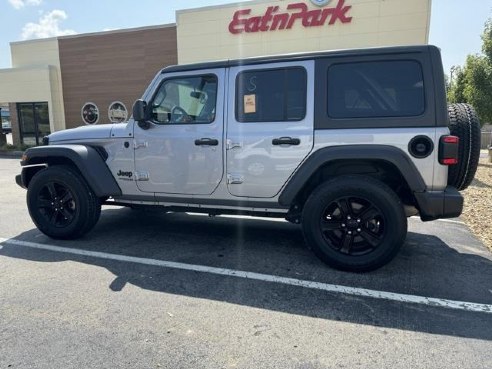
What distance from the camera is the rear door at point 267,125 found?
148 inches

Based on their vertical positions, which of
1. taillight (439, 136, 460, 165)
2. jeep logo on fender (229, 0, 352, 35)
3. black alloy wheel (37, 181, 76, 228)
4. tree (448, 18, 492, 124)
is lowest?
black alloy wheel (37, 181, 76, 228)

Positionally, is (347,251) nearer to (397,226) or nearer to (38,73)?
(397,226)

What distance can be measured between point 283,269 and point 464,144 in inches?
84.5

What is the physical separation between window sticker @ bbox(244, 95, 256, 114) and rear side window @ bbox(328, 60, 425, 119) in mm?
798

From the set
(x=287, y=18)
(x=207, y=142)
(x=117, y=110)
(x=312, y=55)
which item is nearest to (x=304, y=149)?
(x=312, y=55)

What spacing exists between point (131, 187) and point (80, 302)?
1718 mm

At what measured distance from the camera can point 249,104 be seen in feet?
13.0

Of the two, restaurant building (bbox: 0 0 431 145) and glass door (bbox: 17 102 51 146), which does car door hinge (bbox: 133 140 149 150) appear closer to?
restaurant building (bbox: 0 0 431 145)

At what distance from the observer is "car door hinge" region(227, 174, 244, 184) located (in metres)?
4.04

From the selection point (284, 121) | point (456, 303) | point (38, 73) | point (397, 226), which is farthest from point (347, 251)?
point (38, 73)

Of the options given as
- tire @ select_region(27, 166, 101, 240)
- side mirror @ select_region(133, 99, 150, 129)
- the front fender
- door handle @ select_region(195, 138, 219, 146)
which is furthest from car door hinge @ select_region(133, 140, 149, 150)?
tire @ select_region(27, 166, 101, 240)

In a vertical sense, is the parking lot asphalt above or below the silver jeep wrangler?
below

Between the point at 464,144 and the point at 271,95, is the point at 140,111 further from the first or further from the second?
the point at 464,144

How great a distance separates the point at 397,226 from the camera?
3.52 metres
